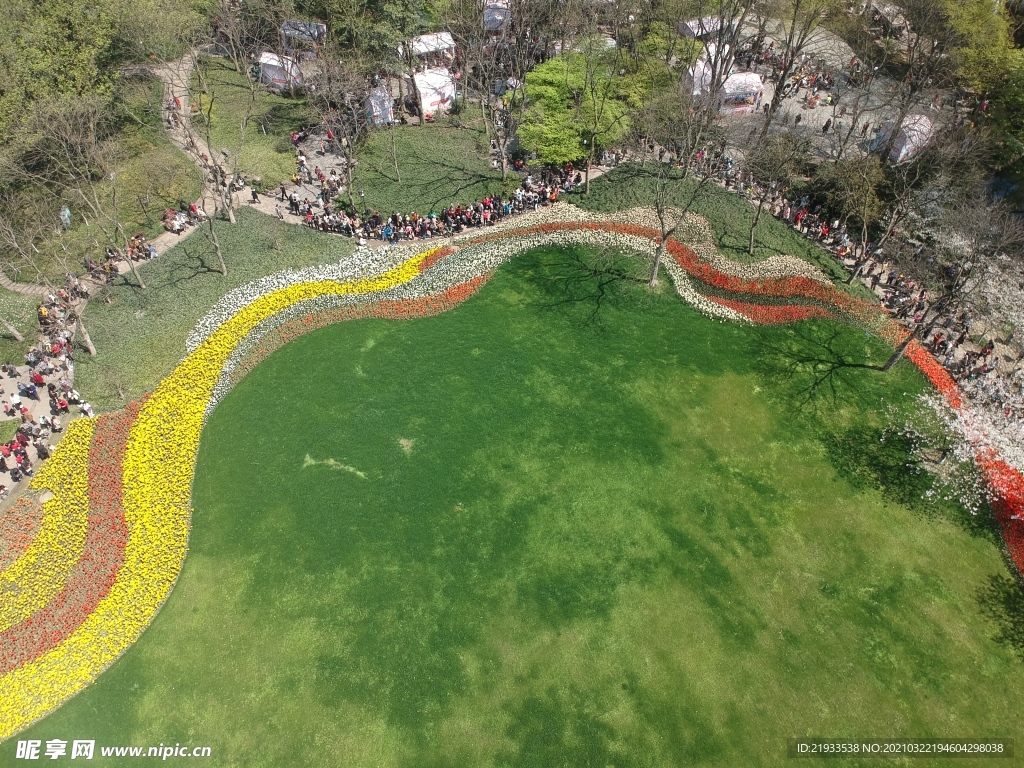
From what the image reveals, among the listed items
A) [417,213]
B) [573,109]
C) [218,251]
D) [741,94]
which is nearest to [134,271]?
[218,251]

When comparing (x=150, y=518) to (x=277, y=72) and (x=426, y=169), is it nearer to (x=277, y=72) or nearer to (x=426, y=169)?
(x=426, y=169)

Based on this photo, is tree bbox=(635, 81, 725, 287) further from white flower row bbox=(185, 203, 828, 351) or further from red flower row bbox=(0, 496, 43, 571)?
red flower row bbox=(0, 496, 43, 571)

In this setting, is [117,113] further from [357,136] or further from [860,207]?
[860,207]

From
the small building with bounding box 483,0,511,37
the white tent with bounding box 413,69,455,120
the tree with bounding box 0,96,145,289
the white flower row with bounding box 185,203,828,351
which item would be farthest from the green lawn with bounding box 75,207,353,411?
the small building with bounding box 483,0,511,37

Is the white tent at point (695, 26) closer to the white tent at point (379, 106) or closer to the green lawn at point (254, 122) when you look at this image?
the white tent at point (379, 106)

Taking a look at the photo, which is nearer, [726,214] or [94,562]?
[94,562]

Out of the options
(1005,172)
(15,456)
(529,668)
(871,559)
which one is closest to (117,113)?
(15,456)
